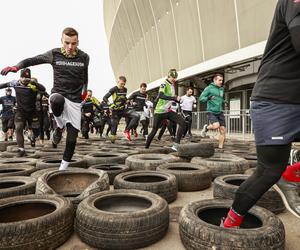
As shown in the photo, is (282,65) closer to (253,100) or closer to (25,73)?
(253,100)

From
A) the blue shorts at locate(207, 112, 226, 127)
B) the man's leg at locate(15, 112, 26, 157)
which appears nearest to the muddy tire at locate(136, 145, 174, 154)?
the blue shorts at locate(207, 112, 226, 127)

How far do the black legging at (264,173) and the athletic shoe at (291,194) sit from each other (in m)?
0.25

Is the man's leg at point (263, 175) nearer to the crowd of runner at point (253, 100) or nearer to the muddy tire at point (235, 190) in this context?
the crowd of runner at point (253, 100)

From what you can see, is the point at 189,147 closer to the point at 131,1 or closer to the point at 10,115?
the point at 10,115

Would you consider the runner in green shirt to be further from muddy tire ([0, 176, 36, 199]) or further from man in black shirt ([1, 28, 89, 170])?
muddy tire ([0, 176, 36, 199])

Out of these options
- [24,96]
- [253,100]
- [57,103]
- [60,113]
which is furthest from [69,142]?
[24,96]

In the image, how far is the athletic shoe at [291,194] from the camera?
1818 millimetres

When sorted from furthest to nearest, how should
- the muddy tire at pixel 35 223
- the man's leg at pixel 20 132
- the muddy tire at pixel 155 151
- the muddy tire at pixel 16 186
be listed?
the muddy tire at pixel 155 151 < the man's leg at pixel 20 132 < the muddy tire at pixel 16 186 < the muddy tire at pixel 35 223

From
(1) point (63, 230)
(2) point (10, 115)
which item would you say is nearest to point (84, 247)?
(1) point (63, 230)

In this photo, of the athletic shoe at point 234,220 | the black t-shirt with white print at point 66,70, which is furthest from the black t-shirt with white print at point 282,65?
the black t-shirt with white print at point 66,70

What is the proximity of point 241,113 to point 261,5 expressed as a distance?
5.64 meters

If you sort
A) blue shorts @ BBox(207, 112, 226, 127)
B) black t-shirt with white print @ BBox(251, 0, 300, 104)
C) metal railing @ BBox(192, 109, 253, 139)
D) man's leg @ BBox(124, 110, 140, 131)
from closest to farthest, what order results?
black t-shirt with white print @ BBox(251, 0, 300, 104) < blue shorts @ BBox(207, 112, 226, 127) < man's leg @ BBox(124, 110, 140, 131) < metal railing @ BBox(192, 109, 253, 139)

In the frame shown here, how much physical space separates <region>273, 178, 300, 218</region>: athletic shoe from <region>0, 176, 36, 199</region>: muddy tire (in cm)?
272

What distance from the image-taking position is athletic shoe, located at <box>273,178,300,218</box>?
182cm
